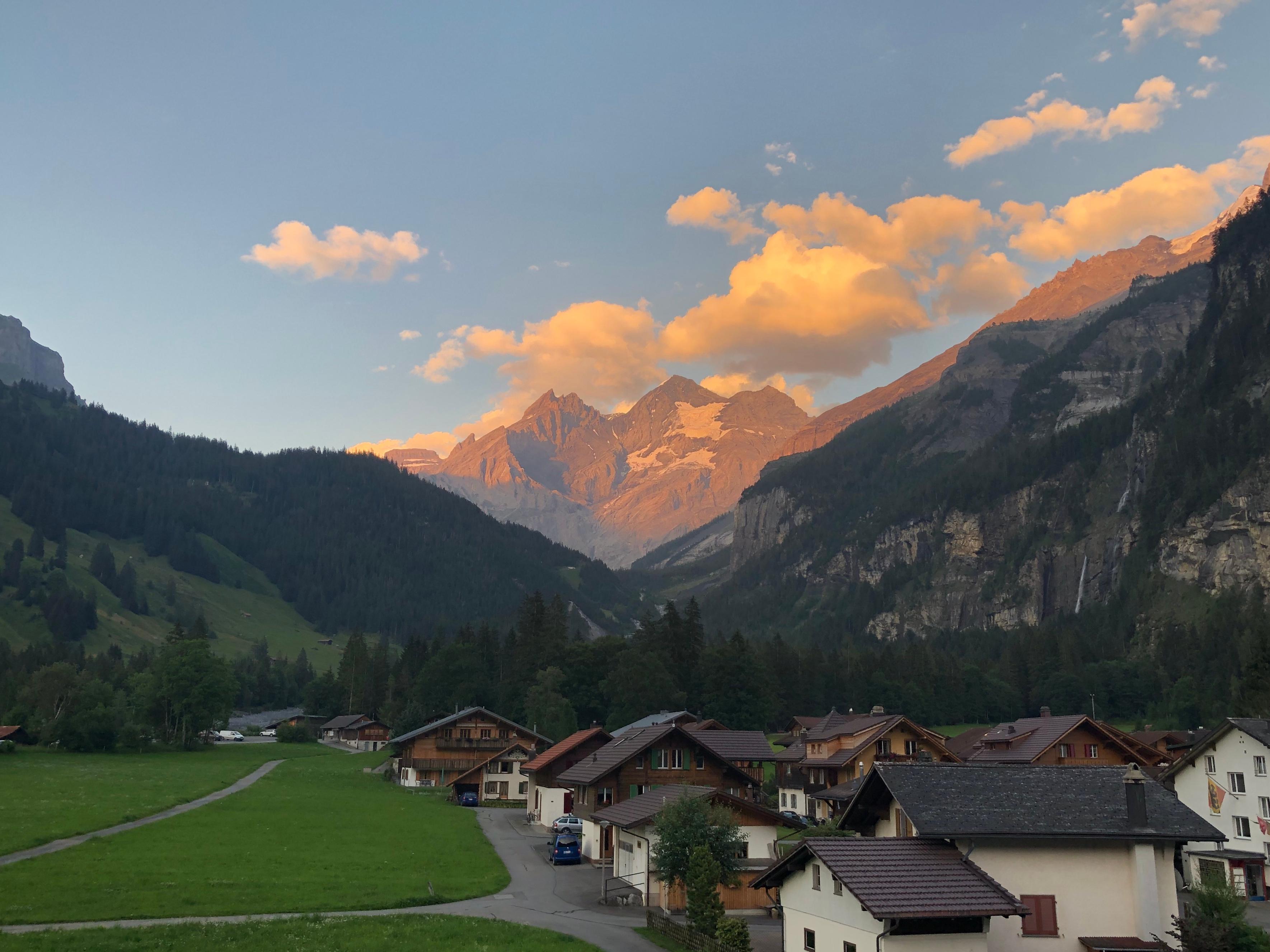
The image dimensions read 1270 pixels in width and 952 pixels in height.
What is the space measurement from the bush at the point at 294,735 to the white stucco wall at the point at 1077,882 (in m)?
147

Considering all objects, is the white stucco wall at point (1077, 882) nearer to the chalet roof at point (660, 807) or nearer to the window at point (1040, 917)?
the window at point (1040, 917)

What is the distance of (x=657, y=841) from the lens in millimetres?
46625

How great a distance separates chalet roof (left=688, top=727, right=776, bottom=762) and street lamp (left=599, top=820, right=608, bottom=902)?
41.3 ft

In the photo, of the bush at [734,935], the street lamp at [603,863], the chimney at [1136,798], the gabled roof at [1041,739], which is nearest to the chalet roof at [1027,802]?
the chimney at [1136,798]

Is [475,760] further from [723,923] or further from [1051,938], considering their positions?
[1051,938]

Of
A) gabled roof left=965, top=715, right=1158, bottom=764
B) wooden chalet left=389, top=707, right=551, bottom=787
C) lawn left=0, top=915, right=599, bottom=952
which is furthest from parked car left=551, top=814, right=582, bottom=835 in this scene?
wooden chalet left=389, top=707, right=551, bottom=787

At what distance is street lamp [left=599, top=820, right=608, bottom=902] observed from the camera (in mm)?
47812

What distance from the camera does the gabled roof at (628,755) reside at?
64.3 m

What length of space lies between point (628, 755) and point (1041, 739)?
34454 millimetres

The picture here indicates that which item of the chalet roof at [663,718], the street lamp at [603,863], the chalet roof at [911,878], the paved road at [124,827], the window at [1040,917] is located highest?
the chalet roof at [663,718]

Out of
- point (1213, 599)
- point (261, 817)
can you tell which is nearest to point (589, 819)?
point (261, 817)

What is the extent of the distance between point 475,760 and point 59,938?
3043 inches

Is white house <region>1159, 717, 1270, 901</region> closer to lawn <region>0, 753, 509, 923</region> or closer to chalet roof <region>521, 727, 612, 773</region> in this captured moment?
lawn <region>0, 753, 509, 923</region>

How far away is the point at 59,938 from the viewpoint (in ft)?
106
